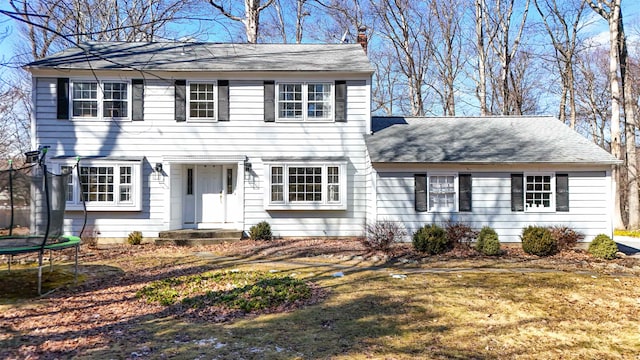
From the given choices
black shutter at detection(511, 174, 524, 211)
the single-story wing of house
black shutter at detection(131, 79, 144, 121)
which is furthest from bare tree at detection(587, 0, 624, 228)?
black shutter at detection(131, 79, 144, 121)

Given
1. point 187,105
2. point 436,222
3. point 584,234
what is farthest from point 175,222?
point 584,234

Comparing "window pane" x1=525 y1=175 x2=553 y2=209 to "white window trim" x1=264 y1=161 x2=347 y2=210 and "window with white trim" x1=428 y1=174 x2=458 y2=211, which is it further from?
"white window trim" x1=264 y1=161 x2=347 y2=210

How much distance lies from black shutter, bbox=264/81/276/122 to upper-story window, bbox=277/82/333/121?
164mm

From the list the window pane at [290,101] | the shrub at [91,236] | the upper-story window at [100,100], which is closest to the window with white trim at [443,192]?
the window pane at [290,101]

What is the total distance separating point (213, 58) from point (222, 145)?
127 inches

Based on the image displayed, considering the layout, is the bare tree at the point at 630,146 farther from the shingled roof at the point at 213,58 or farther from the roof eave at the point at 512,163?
the shingled roof at the point at 213,58

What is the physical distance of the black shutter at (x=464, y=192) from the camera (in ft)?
39.2

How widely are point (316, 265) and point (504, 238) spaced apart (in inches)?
244

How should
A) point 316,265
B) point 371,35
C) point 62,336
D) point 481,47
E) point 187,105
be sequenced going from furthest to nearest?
point 371,35 < point 481,47 < point 187,105 < point 316,265 < point 62,336

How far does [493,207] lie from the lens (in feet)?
39.2

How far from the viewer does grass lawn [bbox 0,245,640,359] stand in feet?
15.1

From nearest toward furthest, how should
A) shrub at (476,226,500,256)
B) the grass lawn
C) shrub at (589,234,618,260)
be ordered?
the grass lawn, shrub at (589,234,618,260), shrub at (476,226,500,256)

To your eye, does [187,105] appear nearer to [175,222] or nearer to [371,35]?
[175,222]

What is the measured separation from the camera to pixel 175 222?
13.0 meters
